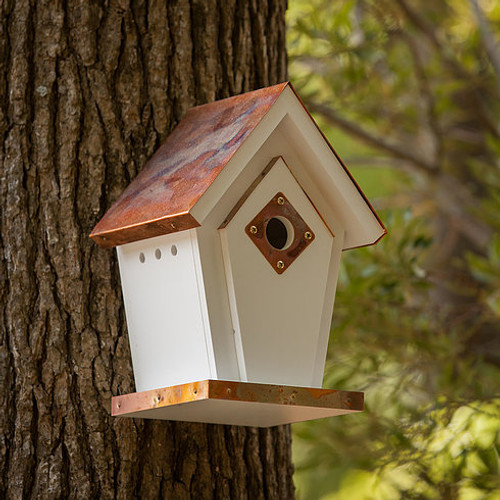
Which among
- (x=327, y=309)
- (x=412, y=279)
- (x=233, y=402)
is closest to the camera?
(x=233, y=402)

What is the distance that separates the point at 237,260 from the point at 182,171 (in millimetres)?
185

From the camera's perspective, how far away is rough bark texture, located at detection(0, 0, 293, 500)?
1421 millimetres

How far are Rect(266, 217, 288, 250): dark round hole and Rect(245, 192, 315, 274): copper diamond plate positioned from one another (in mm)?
16

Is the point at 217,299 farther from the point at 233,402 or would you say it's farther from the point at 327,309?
the point at 327,309

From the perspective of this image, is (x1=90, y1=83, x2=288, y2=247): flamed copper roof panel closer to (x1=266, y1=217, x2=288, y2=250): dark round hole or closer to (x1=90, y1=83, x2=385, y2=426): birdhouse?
(x1=90, y1=83, x2=385, y2=426): birdhouse

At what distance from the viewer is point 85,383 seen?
1437mm

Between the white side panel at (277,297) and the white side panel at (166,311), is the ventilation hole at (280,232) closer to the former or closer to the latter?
the white side panel at (277,297)

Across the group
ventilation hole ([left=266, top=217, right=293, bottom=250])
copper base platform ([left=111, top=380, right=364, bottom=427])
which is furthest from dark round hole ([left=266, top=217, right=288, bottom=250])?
copper base platform ([left=111, top=380, right=364, bottom=427])

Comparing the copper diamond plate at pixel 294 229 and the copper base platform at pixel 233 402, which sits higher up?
the copper diamond plate at pixel 294 229

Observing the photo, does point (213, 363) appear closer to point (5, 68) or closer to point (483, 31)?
point (5, 68)

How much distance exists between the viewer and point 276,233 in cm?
143

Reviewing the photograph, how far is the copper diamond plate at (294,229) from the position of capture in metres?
1.37

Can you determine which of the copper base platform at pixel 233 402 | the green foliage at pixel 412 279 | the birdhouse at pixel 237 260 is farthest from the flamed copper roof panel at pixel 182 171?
the green foliage at pixel 412 279

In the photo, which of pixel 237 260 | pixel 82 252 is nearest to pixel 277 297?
pixel 237 260
